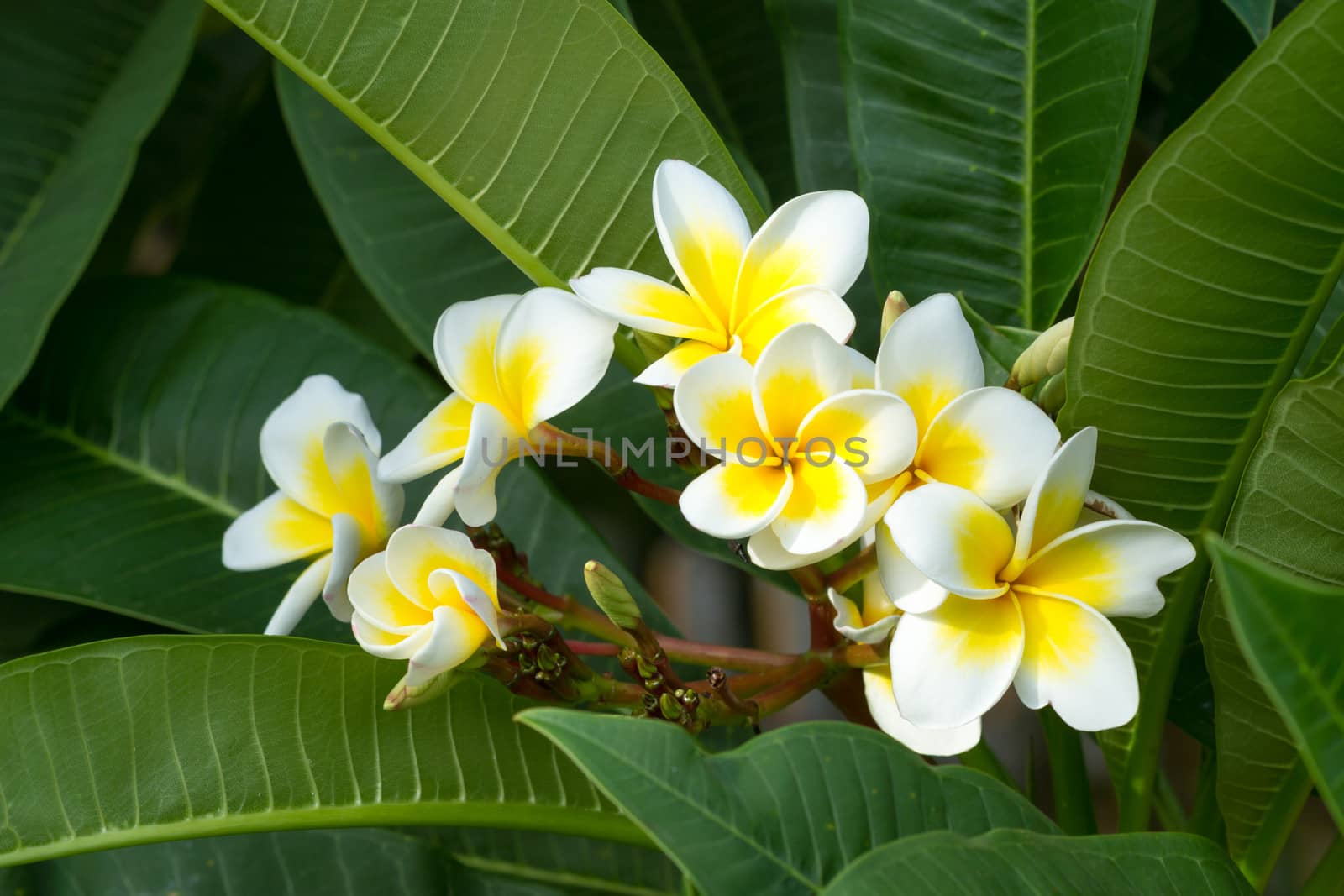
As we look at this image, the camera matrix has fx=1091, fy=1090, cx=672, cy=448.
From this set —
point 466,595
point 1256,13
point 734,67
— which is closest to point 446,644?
point 466,595

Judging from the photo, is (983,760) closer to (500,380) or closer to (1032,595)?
(1032,595)

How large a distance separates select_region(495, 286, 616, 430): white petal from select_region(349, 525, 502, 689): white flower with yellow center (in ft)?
0.24

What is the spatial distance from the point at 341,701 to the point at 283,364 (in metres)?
0.41

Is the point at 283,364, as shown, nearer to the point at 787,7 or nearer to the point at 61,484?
the point at 61,484

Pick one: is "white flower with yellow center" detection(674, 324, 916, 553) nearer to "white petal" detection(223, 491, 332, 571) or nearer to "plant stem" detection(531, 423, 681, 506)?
"plant stem" detection(531, 423, 681, 506)

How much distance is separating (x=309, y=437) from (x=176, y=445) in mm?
364

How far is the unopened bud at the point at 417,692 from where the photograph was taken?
1.67 ft

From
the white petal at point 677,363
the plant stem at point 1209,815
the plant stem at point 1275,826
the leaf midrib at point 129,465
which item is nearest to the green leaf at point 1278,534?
the plant stem at point 1275,826

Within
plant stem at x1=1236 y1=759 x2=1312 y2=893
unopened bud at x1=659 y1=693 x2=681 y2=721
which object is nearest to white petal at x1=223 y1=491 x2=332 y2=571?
unopened bud at x1=659 y1=693 x2=681 y2=721

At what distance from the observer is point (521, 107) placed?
0.62 m

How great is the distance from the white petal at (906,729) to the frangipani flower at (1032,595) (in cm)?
4

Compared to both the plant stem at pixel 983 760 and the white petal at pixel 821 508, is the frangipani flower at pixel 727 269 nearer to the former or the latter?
the white petal at pixel 821 508

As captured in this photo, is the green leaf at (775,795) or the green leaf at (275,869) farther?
the green leaf at (275,869)

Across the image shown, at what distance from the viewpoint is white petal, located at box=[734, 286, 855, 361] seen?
48 centimetres
